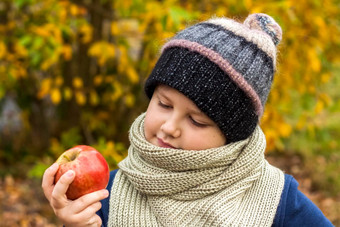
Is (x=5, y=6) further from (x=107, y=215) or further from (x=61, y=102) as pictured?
(x=107, y=215)

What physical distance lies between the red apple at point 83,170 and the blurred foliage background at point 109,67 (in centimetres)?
89

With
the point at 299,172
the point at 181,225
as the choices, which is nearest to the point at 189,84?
the point at 181,225

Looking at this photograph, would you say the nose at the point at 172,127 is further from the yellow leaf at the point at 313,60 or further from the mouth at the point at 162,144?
the yellow leaf at the point at 313,60

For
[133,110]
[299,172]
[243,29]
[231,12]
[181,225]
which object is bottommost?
[299,172]

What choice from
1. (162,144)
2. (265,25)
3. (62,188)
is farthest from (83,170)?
(265,25)

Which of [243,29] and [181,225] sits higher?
[243,29]

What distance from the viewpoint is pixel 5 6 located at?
173 inches

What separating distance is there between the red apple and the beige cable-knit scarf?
0.18 metres

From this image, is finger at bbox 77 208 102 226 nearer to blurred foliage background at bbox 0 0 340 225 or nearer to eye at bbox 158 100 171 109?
eye at bbox 158 100 171 109

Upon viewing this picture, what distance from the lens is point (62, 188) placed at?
4.69 ft

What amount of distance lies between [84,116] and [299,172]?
2872 millimetres

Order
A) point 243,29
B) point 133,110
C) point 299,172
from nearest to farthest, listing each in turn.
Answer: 1. point 243,29
2. point 133,110
3. point 299,172

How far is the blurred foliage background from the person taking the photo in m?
2.99

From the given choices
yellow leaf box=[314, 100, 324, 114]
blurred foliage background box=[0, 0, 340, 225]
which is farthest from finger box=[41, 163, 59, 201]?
yellow leaf box=[314, 100, 324, 114]
